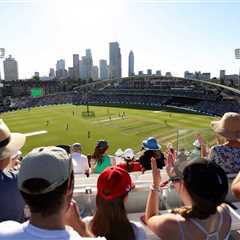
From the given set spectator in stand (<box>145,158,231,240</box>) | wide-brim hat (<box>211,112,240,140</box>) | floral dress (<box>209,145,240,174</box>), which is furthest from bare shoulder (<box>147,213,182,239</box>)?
wide-brim hat (<box>211,112,240,140</box>)

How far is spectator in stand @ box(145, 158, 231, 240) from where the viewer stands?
8.30 feet

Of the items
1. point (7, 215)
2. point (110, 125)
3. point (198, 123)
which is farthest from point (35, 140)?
point (7, 215)

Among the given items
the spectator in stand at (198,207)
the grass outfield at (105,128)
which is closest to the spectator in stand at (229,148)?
the spectator in stand at (198,207)

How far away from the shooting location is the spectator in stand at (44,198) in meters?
1.95

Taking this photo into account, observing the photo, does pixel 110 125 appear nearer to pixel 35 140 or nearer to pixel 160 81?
pixel 35 140

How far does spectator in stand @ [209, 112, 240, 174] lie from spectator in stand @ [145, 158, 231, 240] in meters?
1.57

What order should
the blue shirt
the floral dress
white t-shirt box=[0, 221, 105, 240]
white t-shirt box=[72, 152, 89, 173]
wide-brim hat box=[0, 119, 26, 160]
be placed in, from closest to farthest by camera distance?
white t-shirt box=[0, 221, 105, 240], the blue shirt, wide-brim hat box=[0, 119, 26, 160], the floral dress, white t-shirt box=[72, 152, 89, 173]

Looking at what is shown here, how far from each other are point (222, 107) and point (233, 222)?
6126 centimetres

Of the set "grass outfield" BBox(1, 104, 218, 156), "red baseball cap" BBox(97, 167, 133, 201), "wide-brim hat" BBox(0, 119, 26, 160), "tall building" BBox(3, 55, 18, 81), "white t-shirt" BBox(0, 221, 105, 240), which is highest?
"wide-brim hat" BBox(0, 119, 26, 160)

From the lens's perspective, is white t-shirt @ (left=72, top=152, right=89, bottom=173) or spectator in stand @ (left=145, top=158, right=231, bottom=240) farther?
white t-shirt @ (left=72, top=152, right=89, bottom=173)

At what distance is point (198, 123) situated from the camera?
44.2 metres

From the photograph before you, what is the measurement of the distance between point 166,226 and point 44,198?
1.00m

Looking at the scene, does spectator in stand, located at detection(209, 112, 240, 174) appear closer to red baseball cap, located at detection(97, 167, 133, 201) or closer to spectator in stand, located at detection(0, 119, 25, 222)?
red baseball cap, located at detection(97, 167, 133, 201)

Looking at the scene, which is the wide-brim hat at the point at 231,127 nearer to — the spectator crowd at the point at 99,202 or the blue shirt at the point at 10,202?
the spectator crowd at the point at 99,202
